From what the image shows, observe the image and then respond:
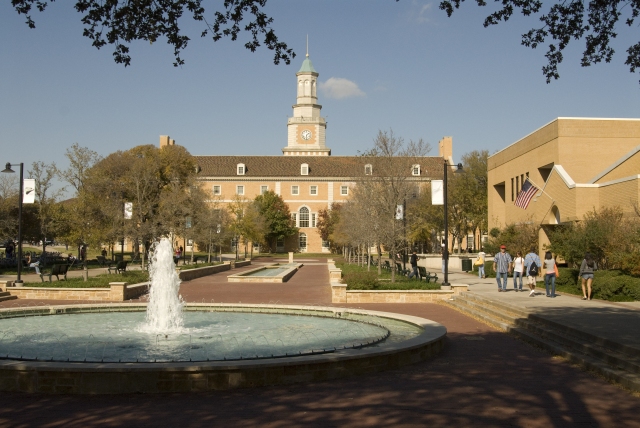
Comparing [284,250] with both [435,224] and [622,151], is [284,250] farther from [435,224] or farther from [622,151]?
[622,151]

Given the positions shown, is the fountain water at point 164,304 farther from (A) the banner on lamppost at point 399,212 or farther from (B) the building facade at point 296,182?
(B) the building facade at point 296,182

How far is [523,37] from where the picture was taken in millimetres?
11008

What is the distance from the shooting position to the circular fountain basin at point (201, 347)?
8641 millimetres

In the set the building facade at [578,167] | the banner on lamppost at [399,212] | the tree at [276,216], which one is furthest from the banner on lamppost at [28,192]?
the tree at [276,216]

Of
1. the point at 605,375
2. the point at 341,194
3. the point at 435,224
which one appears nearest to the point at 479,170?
the point at 435,224

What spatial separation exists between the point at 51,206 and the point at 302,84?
65.3 metres

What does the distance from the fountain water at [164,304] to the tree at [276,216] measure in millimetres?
66966

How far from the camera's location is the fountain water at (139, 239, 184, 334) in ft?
46.8

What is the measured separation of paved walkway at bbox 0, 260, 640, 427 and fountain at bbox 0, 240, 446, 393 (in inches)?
8.6

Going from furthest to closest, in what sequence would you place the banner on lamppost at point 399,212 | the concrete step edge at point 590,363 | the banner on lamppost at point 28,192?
the banner on lamppost at point 399,212, the banner on lamppost at point 28,192, the concrete step edge at point 590,363

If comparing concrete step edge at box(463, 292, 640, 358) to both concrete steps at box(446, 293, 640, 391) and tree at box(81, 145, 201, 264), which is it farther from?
tree at box(81, 145, 201, 264)

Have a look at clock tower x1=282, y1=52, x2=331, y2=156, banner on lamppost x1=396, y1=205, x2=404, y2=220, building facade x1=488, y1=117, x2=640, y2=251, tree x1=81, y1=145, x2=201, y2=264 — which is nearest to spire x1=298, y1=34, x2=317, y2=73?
clock tower x1=282, y1=52, x2=331, y2=156

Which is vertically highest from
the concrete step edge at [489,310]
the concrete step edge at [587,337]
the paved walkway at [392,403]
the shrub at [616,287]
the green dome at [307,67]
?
the green dome at [307,67]

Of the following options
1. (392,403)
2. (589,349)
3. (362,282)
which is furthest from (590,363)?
(362,282)
